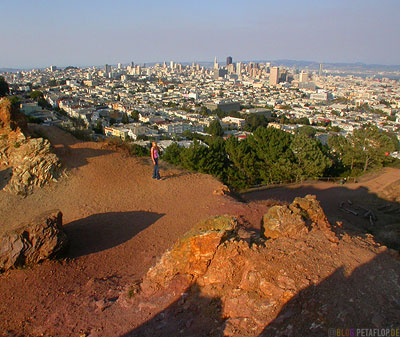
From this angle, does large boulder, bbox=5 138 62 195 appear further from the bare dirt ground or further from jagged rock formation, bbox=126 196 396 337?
jagged rock formation, bbox=126 196 396 337

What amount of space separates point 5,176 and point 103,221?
10.3 feet

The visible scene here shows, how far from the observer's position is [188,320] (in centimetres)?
366

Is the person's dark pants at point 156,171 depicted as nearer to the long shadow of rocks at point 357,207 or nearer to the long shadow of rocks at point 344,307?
the long shadow of rocks at point 357,207

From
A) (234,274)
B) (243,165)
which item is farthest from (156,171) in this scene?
(243,165)

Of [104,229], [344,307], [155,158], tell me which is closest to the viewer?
[344,307]

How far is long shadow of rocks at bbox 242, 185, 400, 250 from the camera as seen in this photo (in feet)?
24.3

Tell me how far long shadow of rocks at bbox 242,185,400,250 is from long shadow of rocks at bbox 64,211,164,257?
3541 millimetres

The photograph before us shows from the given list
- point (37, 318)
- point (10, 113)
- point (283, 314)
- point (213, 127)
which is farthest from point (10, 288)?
point (213, 127)

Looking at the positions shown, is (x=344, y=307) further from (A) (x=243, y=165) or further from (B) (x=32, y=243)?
(A) (x=243, y=165)

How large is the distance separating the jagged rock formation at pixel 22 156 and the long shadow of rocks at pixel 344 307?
6.73 meters

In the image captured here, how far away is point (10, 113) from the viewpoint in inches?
345

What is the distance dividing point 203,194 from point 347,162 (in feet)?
34.6

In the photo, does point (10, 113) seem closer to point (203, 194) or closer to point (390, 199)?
point (203, 194)

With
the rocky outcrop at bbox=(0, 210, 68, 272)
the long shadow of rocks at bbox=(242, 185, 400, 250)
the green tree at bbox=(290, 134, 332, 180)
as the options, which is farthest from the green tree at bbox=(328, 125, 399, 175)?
the rocky outcrop at bbox=(0, 210, 68, 272)
